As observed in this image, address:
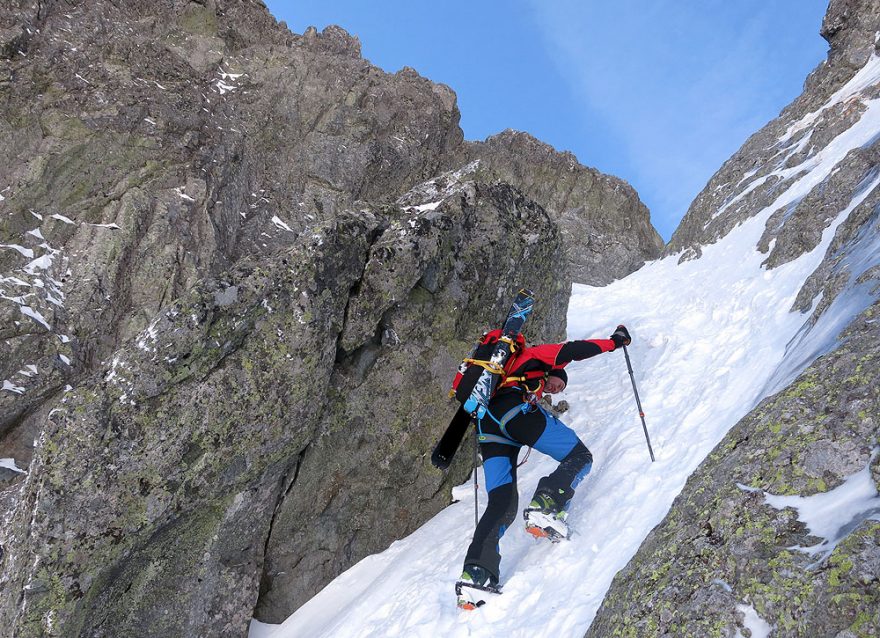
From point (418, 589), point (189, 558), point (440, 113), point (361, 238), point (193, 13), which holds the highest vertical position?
point (193, 13)

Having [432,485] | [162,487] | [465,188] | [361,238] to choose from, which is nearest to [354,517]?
[432,485]

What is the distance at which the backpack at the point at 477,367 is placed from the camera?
335 inches

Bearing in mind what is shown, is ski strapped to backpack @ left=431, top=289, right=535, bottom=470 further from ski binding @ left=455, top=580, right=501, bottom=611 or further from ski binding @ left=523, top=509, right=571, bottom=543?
ski binding @ left=455, top=580, right=501, bottom=611

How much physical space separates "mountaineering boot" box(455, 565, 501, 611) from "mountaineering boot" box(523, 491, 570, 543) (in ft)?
2.85

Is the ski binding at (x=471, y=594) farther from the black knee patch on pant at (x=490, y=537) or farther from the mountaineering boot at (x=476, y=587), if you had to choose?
the black knee patch on pant at (x=490, y=537)

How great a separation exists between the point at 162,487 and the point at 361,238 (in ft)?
19.1

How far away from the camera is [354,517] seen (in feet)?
36.6

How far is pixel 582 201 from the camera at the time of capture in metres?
77.9

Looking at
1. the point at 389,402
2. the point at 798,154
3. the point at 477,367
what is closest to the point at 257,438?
the point at 389,402

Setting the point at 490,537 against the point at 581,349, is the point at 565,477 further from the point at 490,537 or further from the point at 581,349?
the point at 581,349

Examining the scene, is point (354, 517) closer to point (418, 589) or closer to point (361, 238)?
point (418, 589)

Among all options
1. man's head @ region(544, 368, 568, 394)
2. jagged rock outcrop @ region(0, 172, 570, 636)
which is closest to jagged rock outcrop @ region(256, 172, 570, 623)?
jagged rock outcrop @ region(0, 172, 570, 636)

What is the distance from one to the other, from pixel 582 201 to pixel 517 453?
7458cm

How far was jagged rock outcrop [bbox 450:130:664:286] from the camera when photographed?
232 ft
